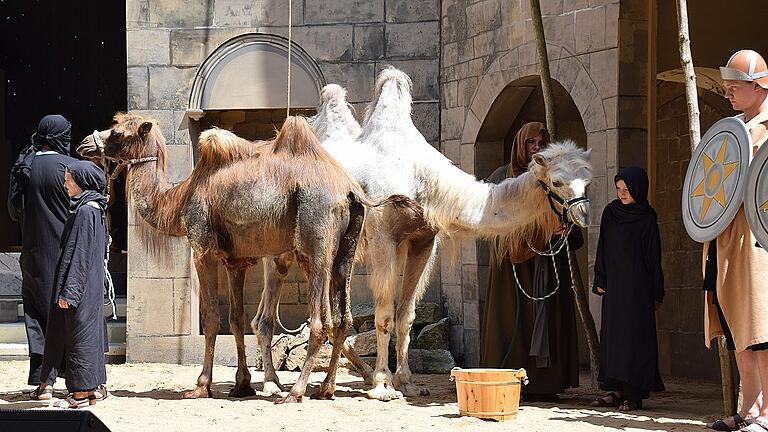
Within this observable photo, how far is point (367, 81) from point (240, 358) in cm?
412


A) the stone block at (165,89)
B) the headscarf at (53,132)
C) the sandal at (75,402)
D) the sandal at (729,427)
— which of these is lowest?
the sandal at (75,402)

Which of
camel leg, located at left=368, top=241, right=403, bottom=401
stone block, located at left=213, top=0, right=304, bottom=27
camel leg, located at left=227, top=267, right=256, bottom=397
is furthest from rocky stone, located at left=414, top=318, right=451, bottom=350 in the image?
stone block, located at left=213, top=0, right=304, bottom=27

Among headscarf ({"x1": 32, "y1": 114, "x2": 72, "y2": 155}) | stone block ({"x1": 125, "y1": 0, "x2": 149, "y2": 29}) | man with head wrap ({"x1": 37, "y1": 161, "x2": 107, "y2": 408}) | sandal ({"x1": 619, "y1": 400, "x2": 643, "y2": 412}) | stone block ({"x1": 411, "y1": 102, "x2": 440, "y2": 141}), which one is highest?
stone block ({"x1": 125, "y1": 0, "x2": 149, "y2": 29})

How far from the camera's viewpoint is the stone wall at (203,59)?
37.5 feet

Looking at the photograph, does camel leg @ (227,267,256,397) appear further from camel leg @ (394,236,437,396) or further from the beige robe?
the beige robe

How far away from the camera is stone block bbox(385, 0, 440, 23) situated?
11.5 meters

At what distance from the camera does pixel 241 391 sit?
8.23m

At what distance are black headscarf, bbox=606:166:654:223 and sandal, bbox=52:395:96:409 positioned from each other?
3668 mm

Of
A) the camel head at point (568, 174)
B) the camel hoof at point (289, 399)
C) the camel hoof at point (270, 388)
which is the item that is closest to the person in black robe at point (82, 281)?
the camel hoof at point (289, 399)

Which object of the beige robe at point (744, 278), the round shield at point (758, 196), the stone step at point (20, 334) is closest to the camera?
the round shield at point (758, 196)

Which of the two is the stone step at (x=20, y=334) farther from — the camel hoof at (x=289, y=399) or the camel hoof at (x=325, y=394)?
the camel hoof at (x=289, y=399)

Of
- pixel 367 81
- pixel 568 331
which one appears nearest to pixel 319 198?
pixel 568 331

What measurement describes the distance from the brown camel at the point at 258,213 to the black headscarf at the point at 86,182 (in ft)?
2.59

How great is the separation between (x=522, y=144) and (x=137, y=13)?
4977 millimetres
